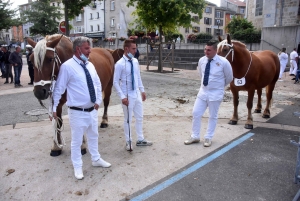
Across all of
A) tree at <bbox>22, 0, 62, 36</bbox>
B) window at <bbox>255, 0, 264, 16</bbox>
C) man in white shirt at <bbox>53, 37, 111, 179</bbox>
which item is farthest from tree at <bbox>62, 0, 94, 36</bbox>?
tree at <bbox>22, 0, 62, 36</bbox>

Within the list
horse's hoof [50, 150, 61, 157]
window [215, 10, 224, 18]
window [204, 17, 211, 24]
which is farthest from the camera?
window [215, 10, 224, 18]

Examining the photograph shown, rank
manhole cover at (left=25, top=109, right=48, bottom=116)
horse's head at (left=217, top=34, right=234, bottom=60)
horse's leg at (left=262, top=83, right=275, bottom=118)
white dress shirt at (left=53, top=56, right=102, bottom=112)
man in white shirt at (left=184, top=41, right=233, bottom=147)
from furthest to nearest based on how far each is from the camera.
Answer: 1. manhole cover at (left=25, top=109, right=48, bottom=116)
2. horse's leg at (left=262, top=83, right=275, bottom=118)
3. horse's head at (left=217, top=34, right=234, bottom=60)
4. man in white shirt at (left=184, top=41, right=233, bottom=147)
5. white dress shirt at (left=53, top=56, right=102, bottom=112)

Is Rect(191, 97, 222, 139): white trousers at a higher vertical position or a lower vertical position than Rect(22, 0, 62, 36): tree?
lower

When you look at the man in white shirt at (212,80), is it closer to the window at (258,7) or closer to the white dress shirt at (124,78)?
the white dress shirt at (124,78)

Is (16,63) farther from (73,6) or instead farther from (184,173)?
(184,173)

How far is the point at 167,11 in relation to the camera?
1514 centimetres

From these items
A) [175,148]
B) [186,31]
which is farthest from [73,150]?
[186,31]

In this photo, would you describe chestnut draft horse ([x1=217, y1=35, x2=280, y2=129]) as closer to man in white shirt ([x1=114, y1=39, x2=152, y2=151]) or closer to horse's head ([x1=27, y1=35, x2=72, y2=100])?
man in white shirt ([x1=114, y1=39, x2=152, y2=151])

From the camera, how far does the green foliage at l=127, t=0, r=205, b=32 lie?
48.7 ft

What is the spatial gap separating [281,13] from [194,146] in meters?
22.1

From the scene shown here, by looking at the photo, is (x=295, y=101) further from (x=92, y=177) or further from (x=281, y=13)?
(x=281, y=13)

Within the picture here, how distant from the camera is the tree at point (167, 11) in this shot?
48.7 ft

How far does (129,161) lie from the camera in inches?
157

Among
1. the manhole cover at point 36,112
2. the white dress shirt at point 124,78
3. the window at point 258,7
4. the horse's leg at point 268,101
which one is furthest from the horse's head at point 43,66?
the window at point 258,7
